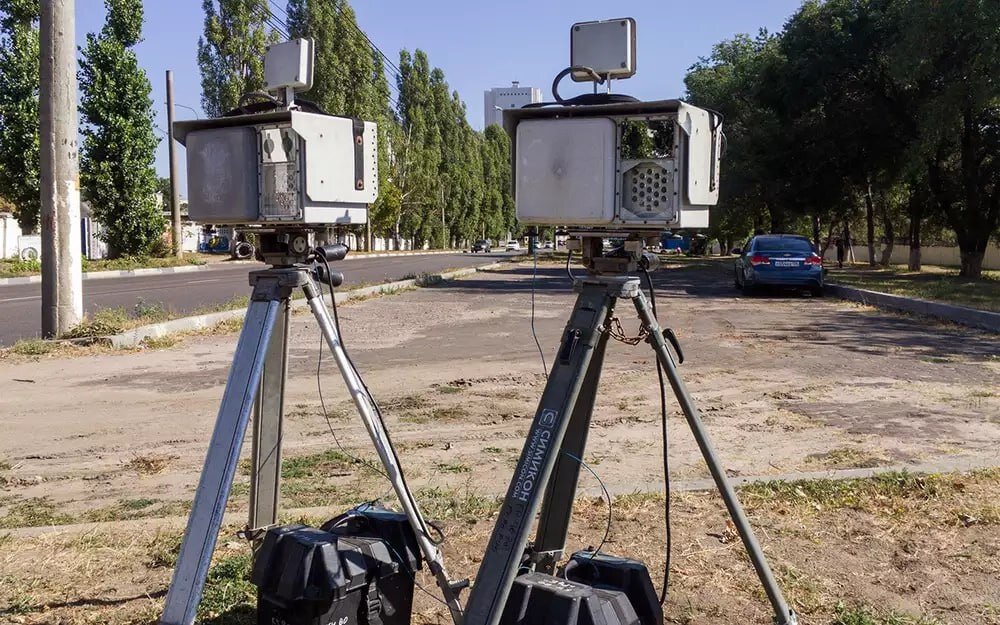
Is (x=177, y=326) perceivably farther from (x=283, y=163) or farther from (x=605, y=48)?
(x=605, y=48)

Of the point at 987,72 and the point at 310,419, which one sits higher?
the point at 987,72

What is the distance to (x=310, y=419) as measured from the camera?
22.2 feet

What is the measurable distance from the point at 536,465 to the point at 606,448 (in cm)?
357

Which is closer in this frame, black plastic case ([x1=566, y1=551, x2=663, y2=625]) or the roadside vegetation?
black plastic case ([x1=566, y1=551, x2=663, y2=625])

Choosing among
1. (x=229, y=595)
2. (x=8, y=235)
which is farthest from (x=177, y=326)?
(x=8, y=235)

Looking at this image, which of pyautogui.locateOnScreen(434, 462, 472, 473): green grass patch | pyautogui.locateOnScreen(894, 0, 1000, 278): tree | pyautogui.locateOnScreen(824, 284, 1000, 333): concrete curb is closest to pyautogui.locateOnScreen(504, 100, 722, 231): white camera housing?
pyautogui.locateOnScreen(434, 462, 472, 473): green grass patch

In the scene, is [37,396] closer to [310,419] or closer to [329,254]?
[310,419]

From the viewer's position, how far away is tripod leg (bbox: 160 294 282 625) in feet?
7.76

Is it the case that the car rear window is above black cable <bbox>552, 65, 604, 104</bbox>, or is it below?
below

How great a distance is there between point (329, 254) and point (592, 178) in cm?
102

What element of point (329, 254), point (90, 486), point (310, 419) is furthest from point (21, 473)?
point (329, 254)

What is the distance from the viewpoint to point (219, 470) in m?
2.50

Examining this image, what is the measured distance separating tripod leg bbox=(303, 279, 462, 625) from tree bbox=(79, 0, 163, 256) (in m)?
30.2

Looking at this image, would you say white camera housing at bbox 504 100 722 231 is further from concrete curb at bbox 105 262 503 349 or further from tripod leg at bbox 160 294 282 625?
concrete curb at bbox 105 262 503 349
